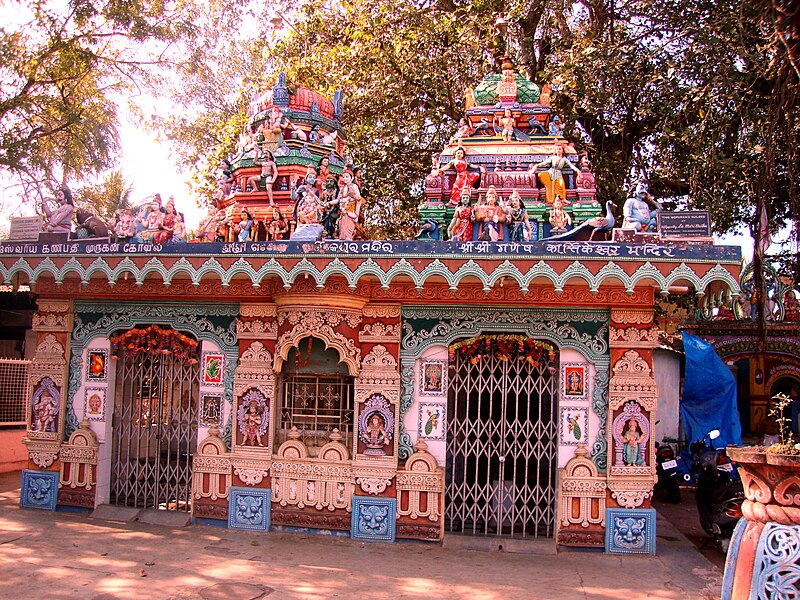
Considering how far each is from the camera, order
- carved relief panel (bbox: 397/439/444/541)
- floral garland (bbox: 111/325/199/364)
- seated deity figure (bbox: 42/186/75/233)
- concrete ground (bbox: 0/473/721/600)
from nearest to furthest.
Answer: concrete ground (bbox: 0/473/721/600) < carved relief panel (bbox: 397/439/444/541) < floral garland (bbox: 111/325/199/364) < seated deity figure (bbox: 42/186/75/233)

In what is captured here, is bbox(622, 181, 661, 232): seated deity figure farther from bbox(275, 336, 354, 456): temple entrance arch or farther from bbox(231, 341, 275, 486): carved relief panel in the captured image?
bbox(231, 341, 275, 486): carved relief panel

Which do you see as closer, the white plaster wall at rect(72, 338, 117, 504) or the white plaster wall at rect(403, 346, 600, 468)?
the white plaster wall at rect(403, 346, 600, 468)

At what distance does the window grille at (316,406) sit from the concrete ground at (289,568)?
1364 millimetres

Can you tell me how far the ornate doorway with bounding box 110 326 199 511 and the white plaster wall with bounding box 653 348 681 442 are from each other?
10.3m

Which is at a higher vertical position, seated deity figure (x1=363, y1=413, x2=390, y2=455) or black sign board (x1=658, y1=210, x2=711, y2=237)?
black sign board (x1=658, y1=210, x2=711, y2=237)

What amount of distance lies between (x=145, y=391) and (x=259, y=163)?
3895 millimetres

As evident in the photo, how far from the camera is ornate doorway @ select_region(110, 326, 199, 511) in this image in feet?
32.7

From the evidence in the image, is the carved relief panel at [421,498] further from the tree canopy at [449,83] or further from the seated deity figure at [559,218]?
the tree canopy at [449,83]

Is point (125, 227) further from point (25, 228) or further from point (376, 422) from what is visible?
point (376, 422)

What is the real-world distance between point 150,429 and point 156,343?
1.26 meters

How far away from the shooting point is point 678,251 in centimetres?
820

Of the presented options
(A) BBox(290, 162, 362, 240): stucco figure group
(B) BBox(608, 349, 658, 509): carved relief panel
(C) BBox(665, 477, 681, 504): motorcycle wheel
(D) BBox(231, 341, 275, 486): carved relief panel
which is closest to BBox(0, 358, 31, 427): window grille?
(D) BBox(231, 341, 275, 486): carved relief panel

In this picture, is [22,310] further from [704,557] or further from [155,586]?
[704,557]

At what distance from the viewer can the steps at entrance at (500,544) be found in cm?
877
